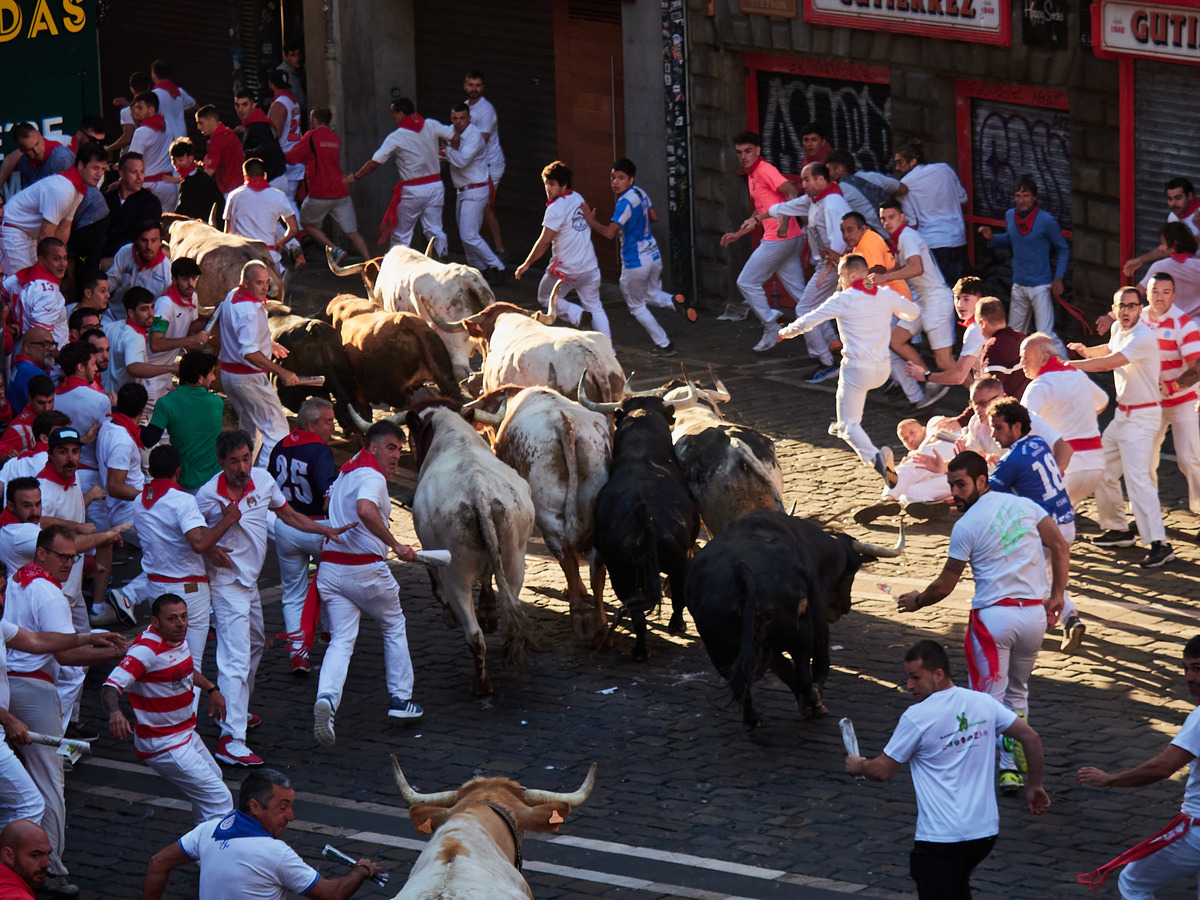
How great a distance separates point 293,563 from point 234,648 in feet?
4.57

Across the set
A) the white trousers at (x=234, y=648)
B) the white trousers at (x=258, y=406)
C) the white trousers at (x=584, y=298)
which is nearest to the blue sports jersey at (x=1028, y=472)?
the white trousers at (x=234, y=648)

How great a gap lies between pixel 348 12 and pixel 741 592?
1666 cm

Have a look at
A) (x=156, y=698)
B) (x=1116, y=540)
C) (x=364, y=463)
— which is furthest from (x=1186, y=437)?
(x=156, y=698)

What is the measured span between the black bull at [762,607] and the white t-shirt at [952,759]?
95.4 inches

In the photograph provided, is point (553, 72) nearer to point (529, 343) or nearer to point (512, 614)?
point (529, 343)

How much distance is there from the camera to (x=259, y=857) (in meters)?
7.61

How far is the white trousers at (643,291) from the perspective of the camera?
19156 mm

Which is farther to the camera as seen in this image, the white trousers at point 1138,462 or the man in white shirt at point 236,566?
the white trousers at point 1138,462

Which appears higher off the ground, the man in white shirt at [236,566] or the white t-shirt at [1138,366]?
the white t-shirt at [1138,366]

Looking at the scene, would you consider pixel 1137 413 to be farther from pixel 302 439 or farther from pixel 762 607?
pixel 302 439

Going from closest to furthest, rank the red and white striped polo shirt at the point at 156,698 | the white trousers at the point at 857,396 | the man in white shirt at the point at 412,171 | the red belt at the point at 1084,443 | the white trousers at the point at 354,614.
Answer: the red and white striped polo shirt at the point at 156,698 < the white trousers at the point at 354,614 < the red belt at the point at 1084,443 < the white trousers at the point at 857,396 < the man in white shirt at the point at 412,171

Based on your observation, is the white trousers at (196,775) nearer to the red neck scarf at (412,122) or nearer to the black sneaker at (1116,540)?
the black sneaker at (1116,540)

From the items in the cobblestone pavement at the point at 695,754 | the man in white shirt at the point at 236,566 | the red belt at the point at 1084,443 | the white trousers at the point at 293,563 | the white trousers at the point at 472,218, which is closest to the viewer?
the cobblestone pavement at the point at 695,754

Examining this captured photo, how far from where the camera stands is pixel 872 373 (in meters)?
14.8
